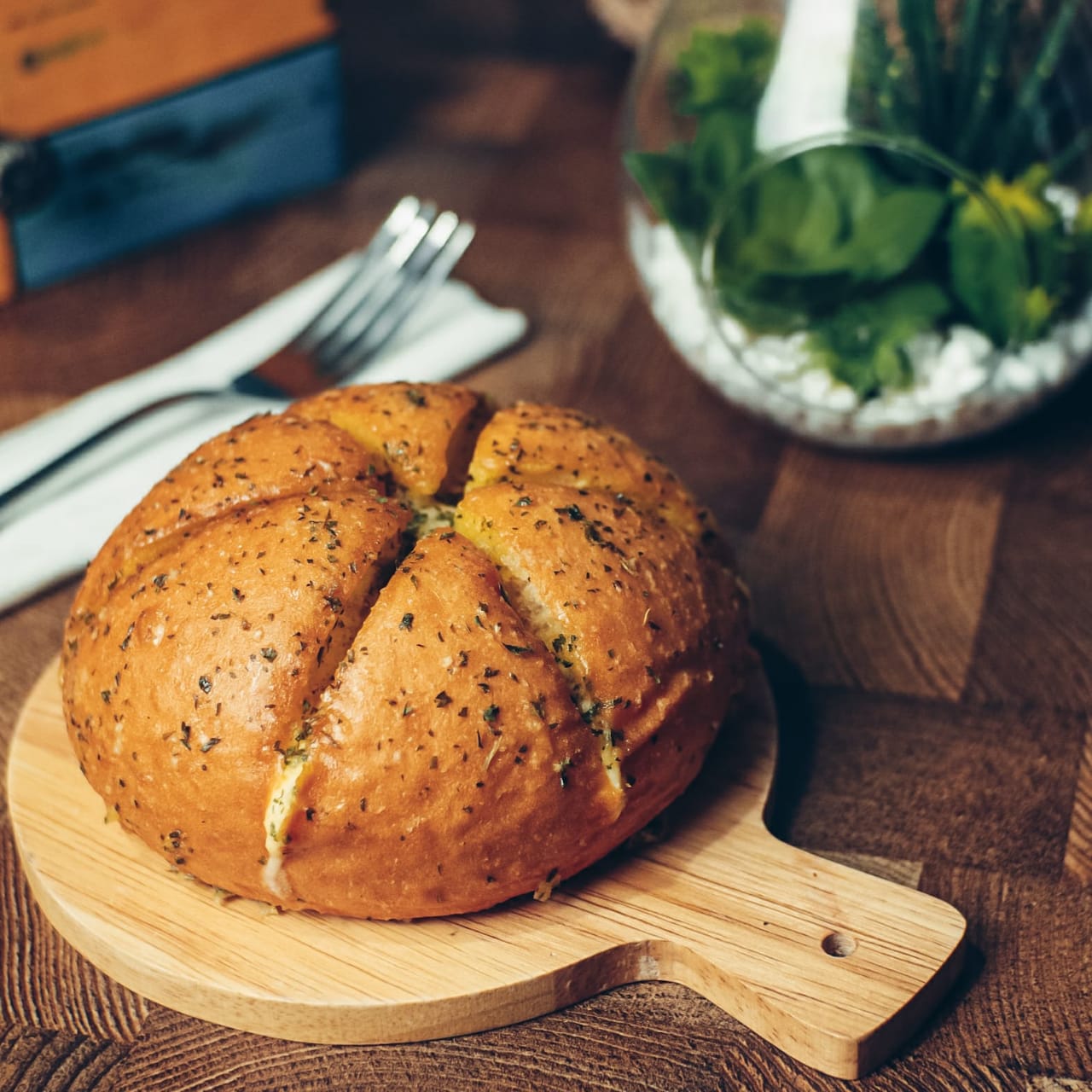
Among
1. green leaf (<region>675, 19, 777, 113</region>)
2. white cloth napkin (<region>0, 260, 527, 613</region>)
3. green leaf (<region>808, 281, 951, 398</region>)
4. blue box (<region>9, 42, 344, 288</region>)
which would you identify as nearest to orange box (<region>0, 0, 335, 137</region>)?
blue box (<region>9, 42, 344, 288</region>)

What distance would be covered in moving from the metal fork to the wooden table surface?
167mm

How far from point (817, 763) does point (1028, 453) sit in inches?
33.5

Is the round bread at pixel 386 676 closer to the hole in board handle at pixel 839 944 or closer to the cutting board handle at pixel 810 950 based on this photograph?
the cutting board handle at pixel 810 950

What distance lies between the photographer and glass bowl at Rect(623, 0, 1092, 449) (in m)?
1.91

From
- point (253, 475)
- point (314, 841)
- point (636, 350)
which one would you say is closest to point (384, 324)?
point (636, 350)

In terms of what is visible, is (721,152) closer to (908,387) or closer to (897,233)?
(897,233)

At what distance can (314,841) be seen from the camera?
125 centimetres

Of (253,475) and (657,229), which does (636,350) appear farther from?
(253,475)

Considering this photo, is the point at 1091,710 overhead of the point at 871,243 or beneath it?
beneath

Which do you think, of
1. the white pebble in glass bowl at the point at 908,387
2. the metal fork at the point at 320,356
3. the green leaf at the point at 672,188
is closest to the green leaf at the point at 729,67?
the green leaf at the point at 672,188

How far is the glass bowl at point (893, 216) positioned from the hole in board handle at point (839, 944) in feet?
2.92

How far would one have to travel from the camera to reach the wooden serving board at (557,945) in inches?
50.4

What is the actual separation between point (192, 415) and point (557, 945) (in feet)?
4.05

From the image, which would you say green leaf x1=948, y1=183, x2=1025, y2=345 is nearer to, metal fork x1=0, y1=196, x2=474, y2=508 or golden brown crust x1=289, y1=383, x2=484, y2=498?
golden brown crust x1=289, y1=383, x2=484, y2=498
